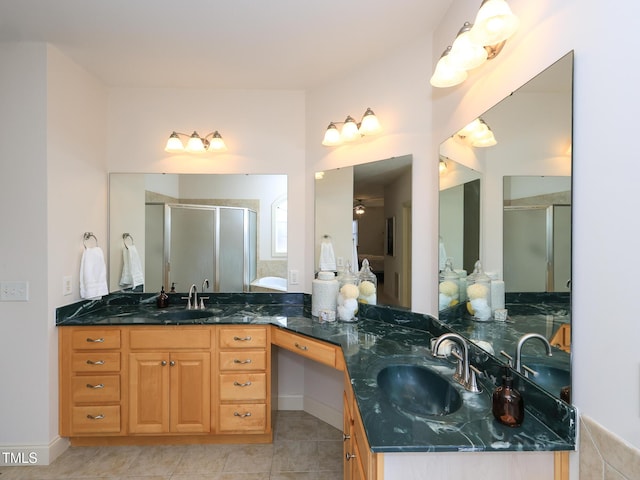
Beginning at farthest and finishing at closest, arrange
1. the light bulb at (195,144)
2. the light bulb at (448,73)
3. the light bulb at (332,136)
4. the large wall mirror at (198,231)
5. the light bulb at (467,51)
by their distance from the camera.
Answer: the large wall mirror at (198,231)
the light bulb at (195,144)
the light bulb at (332,136)
the light bulb at (448,73)
the light bulb at (467,51)

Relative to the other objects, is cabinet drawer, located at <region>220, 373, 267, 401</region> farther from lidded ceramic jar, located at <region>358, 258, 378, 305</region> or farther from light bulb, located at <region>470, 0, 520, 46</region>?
light bulb, located at <region>470, 0, 520, 46</region>

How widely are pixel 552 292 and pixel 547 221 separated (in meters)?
0.23

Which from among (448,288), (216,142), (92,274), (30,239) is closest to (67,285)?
(92,274)

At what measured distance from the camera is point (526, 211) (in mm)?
1144

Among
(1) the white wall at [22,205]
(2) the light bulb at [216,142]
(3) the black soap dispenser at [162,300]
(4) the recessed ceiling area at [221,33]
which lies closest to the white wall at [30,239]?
(1) the white wall at [22,205]

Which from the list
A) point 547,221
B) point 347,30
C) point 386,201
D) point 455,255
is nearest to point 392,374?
point 455,255

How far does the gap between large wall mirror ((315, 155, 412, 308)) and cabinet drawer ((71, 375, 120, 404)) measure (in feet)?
5.32

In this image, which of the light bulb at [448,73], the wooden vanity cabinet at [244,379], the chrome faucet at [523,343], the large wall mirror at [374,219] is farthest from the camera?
the wooden vanity cabinet at [244,379]

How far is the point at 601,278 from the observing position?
854mm

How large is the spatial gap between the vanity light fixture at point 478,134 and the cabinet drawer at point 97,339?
7.82 ft

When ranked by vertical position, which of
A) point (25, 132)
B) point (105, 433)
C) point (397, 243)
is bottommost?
point (105, 433)

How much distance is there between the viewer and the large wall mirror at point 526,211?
98cm

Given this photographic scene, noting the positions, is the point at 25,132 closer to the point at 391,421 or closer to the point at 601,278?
the point at 391,421

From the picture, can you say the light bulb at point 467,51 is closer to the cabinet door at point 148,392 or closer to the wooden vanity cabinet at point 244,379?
the wooden vanity cabinet at point 244,379
